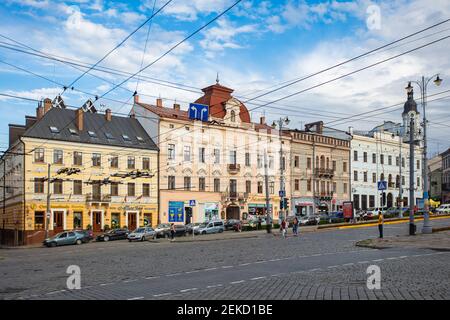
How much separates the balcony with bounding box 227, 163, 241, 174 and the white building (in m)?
21.1

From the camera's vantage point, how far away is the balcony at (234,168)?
6471cm

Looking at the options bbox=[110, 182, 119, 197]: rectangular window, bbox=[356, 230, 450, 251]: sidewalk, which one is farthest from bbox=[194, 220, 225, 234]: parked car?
bbox=[356, 230, 450, 251]: sidewalk

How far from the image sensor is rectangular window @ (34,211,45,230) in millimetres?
51141

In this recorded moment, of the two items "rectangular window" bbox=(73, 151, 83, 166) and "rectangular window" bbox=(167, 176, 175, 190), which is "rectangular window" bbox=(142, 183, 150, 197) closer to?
"rectangular window" bbox=(167, 176, 175, 190)

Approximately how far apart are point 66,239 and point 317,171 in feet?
126

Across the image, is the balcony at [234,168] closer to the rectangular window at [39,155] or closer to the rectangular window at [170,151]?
the rectangular window at [170,151]

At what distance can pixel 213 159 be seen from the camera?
63.6m

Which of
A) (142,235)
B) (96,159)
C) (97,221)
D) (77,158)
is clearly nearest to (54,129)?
(77,158)

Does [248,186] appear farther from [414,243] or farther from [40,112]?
[414,243]

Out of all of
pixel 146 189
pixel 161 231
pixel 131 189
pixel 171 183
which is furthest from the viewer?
pixel 171 183

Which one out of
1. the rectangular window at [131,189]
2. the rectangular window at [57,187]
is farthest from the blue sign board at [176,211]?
the rectangular window at [57,187]

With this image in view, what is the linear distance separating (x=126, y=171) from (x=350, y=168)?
3528cm

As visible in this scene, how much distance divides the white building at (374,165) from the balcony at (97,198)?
125 feet
